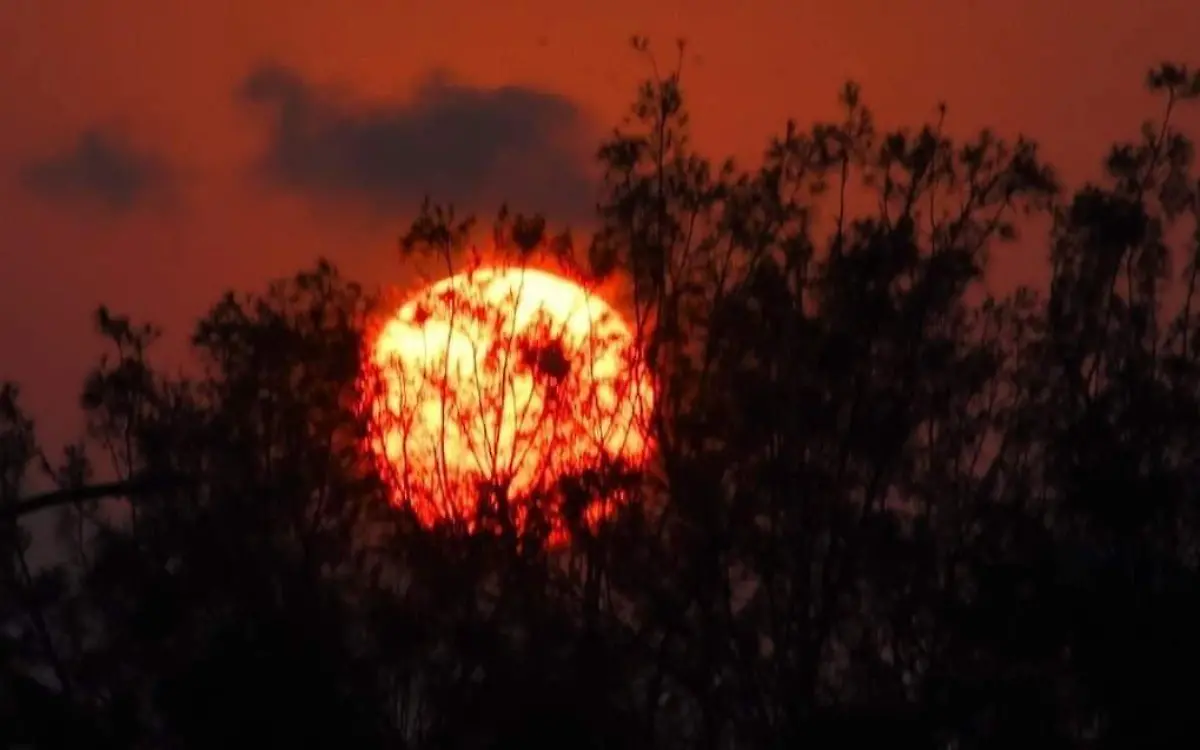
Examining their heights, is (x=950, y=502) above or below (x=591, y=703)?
above

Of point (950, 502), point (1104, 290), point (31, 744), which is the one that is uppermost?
point (1104, 290)

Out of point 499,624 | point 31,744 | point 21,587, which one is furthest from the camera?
point 21,587

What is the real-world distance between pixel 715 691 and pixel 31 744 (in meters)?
10.9

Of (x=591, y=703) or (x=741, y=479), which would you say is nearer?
(x=591, y=703)

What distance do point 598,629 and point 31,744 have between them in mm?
10142

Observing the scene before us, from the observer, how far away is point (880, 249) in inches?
939

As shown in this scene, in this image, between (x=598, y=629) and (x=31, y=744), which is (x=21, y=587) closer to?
(x=598, y=629)

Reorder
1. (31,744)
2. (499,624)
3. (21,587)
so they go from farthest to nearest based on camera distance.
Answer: (21,587), (499,624), (31,744)

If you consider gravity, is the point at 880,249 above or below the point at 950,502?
above

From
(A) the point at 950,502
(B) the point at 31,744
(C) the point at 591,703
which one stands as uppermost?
(A) the point at 950,502

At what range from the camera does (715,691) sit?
2403 centimetres

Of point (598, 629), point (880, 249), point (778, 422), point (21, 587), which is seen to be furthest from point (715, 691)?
point (21, 587)

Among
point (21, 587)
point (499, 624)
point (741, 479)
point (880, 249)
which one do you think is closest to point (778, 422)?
point (741, 479)

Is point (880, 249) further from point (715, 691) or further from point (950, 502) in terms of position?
point (715, 691)
